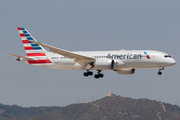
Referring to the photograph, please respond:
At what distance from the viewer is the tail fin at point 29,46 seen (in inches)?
3243

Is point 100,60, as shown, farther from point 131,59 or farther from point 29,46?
point 29,46

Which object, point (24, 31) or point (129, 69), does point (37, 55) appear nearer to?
point (24, 31)

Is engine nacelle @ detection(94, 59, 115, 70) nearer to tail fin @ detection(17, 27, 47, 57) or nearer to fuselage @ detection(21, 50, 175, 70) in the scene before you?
fuselage @ detection(21, 50, 175, 70)

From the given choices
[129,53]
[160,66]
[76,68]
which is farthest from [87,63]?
[160,66]

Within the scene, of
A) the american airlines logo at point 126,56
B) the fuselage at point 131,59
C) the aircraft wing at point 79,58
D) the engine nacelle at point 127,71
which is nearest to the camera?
the fuselage at point 131,59

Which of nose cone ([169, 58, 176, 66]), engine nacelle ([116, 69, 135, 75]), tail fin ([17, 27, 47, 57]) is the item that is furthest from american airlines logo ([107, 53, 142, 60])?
tail fin ([17, 27, 47, 57])

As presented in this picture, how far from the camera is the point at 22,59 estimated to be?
80.9 metres

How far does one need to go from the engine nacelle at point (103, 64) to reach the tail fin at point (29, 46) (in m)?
15.1

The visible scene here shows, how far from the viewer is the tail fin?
82375mm

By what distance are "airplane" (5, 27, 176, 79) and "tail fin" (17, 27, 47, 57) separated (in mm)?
241

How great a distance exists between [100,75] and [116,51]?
7852 mm

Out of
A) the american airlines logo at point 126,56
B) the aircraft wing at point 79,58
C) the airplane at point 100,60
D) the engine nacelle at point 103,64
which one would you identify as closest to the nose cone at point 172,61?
the airplane at point 100,60

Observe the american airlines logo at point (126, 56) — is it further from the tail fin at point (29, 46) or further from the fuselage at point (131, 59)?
the tail fin at point (29, 46)

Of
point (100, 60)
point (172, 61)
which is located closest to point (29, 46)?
point (100, 60)
